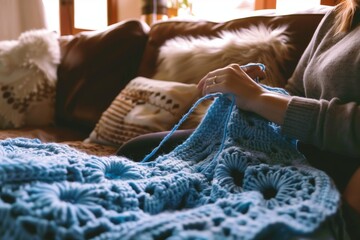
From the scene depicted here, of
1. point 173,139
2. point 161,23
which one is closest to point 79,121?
point 161,23

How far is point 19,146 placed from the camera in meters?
0.72

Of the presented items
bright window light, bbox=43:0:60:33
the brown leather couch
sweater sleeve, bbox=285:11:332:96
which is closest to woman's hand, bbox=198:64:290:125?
sweater sleeve, bbox=285:11:332:96

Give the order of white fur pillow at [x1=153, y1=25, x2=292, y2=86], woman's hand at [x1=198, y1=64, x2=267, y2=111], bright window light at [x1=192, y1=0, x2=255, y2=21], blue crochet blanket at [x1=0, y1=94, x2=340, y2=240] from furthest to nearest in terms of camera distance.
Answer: bright window light at [x1=192, y1=0, x2=255, y2=21]
white fur pillow at [x1=153, y1=25, x2=292, y2=86]
woman's hand at [x1=198, y1=64, x2=267, y2=111]
blue crochet blanket at [x1=0, y1=94, x2=340, y2=240]

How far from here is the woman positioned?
64 centimetres

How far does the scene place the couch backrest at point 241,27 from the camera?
116cm

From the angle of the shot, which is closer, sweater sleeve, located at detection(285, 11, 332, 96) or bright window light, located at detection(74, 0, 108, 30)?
sweater sleeve, located at detection(285, 11, 332, 96)

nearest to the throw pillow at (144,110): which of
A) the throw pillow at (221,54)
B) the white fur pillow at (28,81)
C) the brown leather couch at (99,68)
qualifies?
the throw pillow at (221,54)

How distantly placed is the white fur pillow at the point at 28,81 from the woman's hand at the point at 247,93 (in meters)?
1.09

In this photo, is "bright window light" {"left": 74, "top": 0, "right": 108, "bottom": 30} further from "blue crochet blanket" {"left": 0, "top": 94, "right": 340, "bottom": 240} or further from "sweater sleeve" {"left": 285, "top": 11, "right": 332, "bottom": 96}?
"blue crochet blanket" {"left": 0, "top": 94, "right": 340, "bottom": 240}

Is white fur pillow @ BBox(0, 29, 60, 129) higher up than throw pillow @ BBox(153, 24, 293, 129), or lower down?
lower down

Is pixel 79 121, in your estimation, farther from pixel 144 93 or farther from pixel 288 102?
→ pixel 288 102

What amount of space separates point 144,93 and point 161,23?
0.44 m

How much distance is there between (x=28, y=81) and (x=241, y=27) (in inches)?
37.5

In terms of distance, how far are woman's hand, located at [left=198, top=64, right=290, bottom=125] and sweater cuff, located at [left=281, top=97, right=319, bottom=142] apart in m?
0.02
